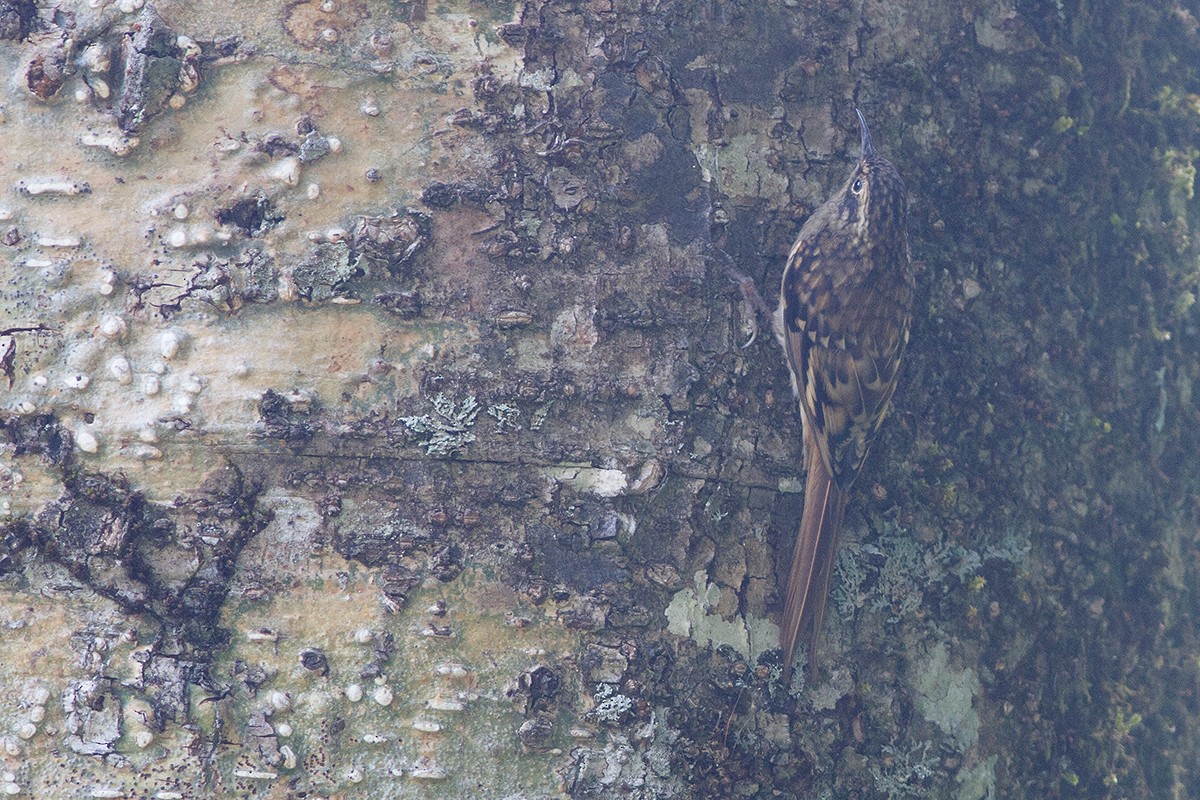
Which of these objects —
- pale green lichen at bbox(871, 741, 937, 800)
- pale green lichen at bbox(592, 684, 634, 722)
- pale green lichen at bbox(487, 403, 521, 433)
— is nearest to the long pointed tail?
pale green lichen at bbox(871, 741, 937, 800)

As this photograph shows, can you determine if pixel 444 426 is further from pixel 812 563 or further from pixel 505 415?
pixel 812 563

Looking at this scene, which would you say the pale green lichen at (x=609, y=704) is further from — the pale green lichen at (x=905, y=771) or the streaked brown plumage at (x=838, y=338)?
the pale green lichen at (x=905, y=771)

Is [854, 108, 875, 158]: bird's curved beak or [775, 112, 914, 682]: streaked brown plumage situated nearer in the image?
[775, 112, 914, 682]: streaked brown plumage

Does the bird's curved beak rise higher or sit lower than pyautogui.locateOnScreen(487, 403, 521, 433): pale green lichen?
A: higher

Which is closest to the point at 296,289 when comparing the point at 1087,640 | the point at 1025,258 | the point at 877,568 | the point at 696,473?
the point at 696,473

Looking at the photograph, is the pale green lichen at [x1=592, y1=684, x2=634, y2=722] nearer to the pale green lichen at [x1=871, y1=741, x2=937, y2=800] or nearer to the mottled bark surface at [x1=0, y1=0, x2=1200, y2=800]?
the mottled bark surface at [x1=0, y1=0, x2=1200, y2=800]

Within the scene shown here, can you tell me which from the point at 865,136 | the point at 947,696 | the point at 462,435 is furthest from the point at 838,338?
the point at 462,435

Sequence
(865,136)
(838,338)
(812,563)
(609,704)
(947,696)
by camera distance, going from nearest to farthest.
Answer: (609,704) < (812,563) < (947,696) < (865,136) < (838,338)

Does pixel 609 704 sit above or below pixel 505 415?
below
